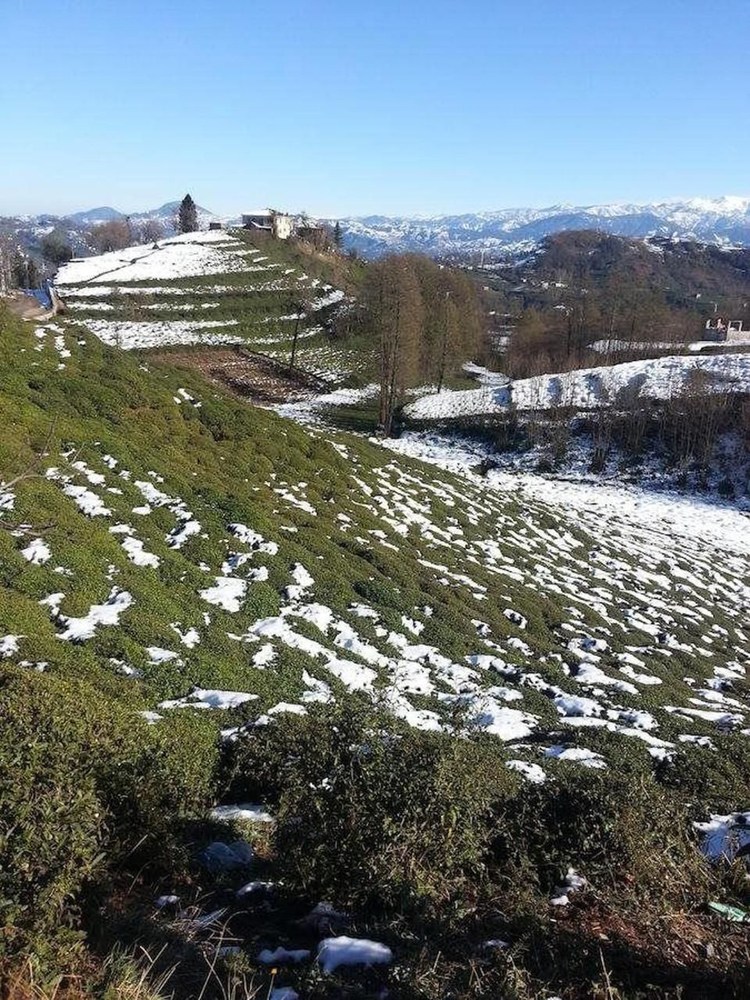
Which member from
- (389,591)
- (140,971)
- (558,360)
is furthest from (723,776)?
(558,360)

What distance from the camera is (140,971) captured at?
394 cm

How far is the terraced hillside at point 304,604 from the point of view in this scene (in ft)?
27.3

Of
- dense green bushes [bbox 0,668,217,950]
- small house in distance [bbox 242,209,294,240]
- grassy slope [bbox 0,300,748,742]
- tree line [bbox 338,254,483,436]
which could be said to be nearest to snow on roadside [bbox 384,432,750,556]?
grassy slope [bbox 0,300,748,742]

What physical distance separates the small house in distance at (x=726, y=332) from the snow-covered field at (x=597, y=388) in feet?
86.3

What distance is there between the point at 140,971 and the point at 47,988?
770 mm

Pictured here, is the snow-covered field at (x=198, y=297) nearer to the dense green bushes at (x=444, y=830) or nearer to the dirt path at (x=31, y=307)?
the dirt path at (x=31, y=307)

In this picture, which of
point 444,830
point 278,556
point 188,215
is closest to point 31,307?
point 278,556

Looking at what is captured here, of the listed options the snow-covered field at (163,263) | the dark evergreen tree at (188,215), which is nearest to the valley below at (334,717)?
the snow-covered field at (163,263)

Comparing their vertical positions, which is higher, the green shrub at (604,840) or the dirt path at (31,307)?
the dirt path at (31,307)

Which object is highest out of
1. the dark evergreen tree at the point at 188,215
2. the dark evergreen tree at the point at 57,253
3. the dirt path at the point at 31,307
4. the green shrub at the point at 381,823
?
the dark evergreen tree at the point at 188,215

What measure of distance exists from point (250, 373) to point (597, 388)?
3503 centimetres

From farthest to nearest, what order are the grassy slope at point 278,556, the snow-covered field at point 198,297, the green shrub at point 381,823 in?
1. the snow-covered field at point 198,297
2. the grassy slope at point 278,556
3. the green shrub at point 381,823

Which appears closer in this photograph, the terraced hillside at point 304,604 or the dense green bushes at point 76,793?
the dense green bushes at point 76,793

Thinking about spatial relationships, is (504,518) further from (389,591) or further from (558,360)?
(558,360)
